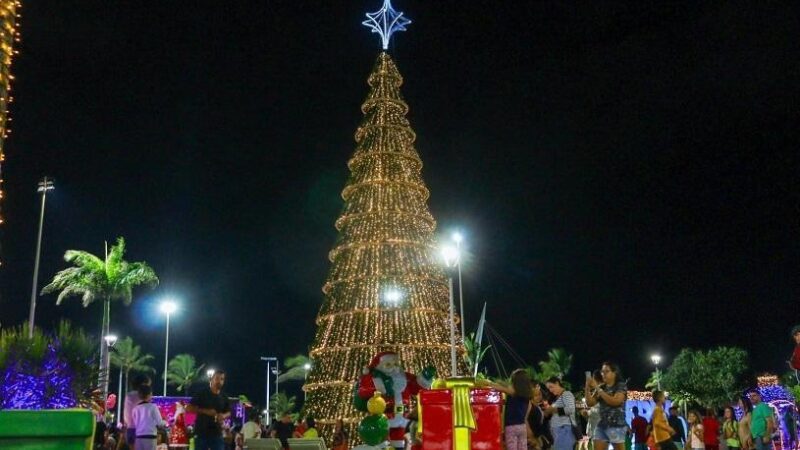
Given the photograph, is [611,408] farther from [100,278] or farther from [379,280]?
[100,278]

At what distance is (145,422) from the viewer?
382 inches

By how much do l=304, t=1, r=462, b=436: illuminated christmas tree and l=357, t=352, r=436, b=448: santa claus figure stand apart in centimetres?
827

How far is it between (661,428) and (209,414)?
6.81m

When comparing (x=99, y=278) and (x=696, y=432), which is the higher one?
(x=99, y=278)

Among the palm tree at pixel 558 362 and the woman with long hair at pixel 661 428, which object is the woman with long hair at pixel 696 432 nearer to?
the woman with long hair at pixel 661 428

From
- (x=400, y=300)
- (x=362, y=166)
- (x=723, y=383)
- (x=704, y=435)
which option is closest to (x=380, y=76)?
(x=362, y=166)

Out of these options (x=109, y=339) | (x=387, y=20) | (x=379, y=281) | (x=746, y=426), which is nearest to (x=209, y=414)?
(x=746, y=426)

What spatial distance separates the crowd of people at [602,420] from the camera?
7.99 m

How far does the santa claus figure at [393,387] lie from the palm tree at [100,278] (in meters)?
29.7

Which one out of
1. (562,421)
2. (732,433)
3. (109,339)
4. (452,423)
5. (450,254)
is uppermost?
(450,254)

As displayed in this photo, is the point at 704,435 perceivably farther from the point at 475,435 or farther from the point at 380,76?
the point at 380,76

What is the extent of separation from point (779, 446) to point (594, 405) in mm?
6182

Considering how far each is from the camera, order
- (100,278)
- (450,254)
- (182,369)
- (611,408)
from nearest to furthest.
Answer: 1. (611,408)
2. (450,254)
3. (100,278)
4. (182,369)

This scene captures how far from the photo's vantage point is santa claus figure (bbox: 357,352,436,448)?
1171cm
